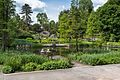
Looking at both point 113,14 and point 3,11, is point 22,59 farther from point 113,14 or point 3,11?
point 113,14

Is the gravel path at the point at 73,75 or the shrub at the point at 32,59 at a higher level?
the shrub at the point at 32,59

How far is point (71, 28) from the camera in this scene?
28625mm

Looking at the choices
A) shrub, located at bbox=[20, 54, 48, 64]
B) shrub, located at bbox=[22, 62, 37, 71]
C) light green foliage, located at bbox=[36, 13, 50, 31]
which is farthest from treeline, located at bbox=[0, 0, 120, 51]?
light green foliage, located at bbox=[36, 13, 50, 31]

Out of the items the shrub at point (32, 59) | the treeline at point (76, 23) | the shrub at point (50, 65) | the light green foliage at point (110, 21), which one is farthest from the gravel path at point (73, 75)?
the light green foliage at point (110, 21)

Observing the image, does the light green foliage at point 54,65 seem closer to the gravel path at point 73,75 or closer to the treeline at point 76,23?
the gravel path at point 73,75

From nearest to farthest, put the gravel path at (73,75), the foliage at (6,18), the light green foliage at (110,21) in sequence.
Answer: the gravel path at (73,75)
the foliage at (6,18)
the light green foliage at (110,21)

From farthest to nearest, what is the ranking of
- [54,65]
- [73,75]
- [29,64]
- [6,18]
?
[6,18] → [54,65] → [29,64] → [73,75]

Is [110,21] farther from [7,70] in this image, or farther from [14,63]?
[7,70]

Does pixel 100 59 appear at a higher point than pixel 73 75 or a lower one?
higher

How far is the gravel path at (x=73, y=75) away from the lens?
1304cm

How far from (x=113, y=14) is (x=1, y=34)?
14.7m

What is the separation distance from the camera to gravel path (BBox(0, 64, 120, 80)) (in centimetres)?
1304

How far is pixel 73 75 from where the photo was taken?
44.8ft

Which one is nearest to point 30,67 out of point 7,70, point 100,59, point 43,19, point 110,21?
point 7,70
